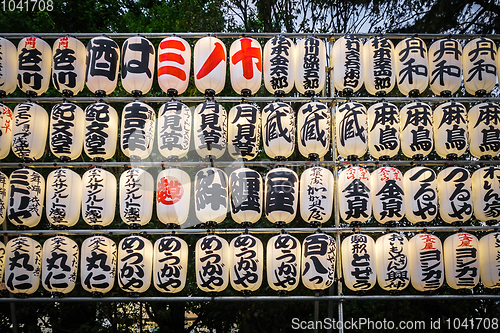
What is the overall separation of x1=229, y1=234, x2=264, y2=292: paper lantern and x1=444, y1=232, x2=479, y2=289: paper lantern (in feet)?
7.88

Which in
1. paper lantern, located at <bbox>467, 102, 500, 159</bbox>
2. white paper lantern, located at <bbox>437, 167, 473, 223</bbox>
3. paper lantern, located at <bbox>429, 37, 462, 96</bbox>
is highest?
paper lantern, located at <bbox>429, 37, 462, 96</bbox>

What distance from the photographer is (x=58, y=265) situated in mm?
4422

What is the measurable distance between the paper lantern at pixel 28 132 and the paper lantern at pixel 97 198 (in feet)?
2.71

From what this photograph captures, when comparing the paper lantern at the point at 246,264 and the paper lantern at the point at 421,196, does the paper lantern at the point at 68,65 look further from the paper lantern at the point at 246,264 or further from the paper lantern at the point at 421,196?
the paper lantern at the point at 421,196

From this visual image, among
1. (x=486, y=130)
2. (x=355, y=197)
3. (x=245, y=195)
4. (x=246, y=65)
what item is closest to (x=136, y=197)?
(x=245, y=195)

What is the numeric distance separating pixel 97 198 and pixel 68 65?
1845 mm

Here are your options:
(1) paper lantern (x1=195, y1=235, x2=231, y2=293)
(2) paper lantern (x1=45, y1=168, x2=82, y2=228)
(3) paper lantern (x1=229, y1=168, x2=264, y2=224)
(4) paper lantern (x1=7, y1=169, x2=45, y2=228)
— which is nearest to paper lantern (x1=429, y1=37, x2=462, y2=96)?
(3) paper lantern (x1=229, y1=168, x2=264, y2=224)

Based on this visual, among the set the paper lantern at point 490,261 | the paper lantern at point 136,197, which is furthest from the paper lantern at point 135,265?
the paper lantern at point 490,261

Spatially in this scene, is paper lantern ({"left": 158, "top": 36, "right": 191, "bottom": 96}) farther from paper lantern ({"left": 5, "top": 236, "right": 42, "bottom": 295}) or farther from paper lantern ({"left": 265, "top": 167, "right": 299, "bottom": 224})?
paper lantern ({"left": 5, "top": 236, "right": 42, "bottom": 295})

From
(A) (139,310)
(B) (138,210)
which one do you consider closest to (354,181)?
(B) (138,210)

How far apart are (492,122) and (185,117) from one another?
13.2 feet

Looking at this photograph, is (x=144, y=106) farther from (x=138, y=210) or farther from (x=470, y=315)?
(x=470, y=315)

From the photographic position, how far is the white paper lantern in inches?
178

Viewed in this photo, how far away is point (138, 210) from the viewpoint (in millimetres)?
4469
